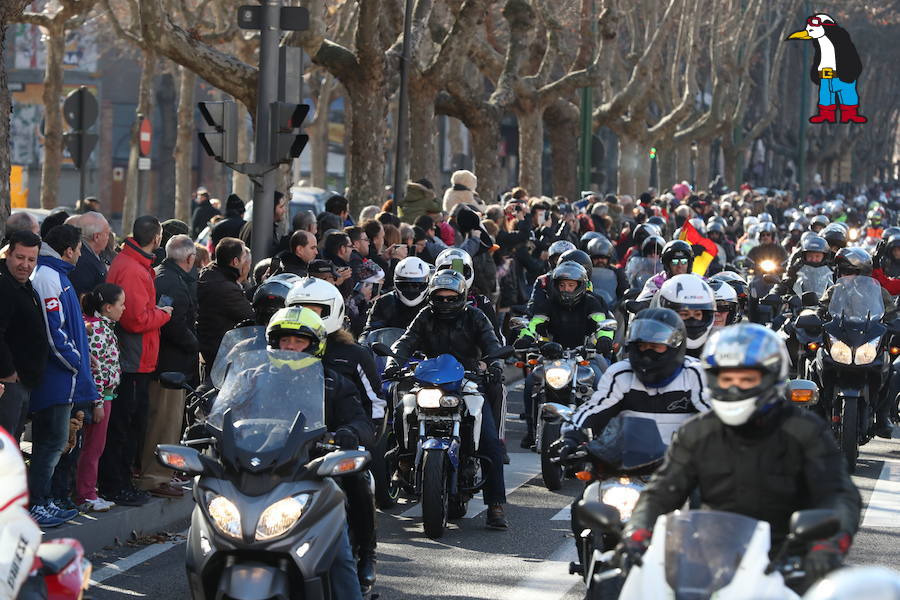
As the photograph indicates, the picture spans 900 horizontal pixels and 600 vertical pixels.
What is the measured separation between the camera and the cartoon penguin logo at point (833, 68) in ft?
149

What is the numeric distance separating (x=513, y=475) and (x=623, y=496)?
5.76 meters

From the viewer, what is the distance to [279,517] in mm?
6652

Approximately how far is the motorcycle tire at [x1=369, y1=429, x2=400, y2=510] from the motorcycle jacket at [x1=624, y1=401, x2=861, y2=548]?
16.4 feet

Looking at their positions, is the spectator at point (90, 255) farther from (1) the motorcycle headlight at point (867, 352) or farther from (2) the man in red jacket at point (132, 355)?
(1) the motorcycle headlight at point (867, 352)

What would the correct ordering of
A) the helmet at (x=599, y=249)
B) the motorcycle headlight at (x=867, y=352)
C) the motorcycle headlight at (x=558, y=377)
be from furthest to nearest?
the helmet at (x=599, y=249) < the motorcycle headlight at (x=867, y=352) < the motorcycle headlight at (x=558, y=377)

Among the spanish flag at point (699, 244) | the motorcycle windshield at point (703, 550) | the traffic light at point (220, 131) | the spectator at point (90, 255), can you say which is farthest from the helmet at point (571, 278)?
the motorcycle windshield at point (703, 550)

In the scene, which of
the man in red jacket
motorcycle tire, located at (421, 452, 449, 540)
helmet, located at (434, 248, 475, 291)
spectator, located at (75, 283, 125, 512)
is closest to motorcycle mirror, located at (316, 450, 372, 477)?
motorcycle tire, located at (421, 452, 449, 540)

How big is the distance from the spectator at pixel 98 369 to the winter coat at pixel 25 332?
0.70 m

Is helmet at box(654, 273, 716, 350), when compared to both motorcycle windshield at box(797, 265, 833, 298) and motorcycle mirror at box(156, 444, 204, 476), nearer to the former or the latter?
motorcycle mirror at box(156, 444, 204, 476)

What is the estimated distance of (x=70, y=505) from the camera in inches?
393

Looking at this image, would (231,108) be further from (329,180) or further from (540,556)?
(329,180)

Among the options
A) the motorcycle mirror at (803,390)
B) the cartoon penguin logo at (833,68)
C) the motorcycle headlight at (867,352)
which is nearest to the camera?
the motorcycle mirror at (803,390)

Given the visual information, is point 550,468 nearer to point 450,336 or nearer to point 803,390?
point 450,336

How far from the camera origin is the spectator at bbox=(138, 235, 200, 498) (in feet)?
36.4
